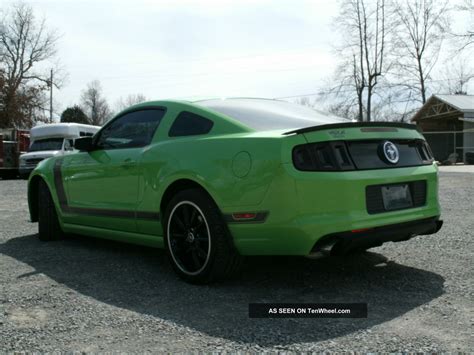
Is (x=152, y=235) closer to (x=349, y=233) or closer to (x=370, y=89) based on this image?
(x=349, y=233)

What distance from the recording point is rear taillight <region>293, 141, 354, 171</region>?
3414 mm

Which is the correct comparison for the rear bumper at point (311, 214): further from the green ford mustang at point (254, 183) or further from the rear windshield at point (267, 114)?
the rear windshield at point (267, 114)

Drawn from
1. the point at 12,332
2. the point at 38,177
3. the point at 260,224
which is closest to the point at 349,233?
the point at 260,224

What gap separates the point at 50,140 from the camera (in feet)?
64.4

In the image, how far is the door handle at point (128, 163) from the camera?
4.52 metres

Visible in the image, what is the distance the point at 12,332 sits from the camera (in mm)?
2984

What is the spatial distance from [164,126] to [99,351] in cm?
223

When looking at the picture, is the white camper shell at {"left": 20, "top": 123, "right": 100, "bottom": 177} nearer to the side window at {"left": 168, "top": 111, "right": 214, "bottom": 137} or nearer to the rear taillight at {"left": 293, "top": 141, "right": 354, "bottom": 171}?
the side window at {"left": 168, "top": 111, "right": 214, "bottom": 137}

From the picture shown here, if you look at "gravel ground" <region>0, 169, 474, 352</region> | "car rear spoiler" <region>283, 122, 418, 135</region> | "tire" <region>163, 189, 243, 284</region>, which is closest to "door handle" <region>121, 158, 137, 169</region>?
"tire" <region>163, 189, 243, 284</region>

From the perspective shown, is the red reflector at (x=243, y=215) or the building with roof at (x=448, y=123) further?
the building with roof at (x=448, y=123)

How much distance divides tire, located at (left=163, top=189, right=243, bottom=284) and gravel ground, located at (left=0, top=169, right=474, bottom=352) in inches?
5.0

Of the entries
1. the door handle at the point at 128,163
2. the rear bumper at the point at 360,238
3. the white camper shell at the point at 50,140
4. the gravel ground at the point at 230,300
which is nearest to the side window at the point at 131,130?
the door handle at the point at 128,163

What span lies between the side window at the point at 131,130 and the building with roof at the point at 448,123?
27.9m

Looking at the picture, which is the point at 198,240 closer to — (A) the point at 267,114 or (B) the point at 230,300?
(B) the point at 230,300
